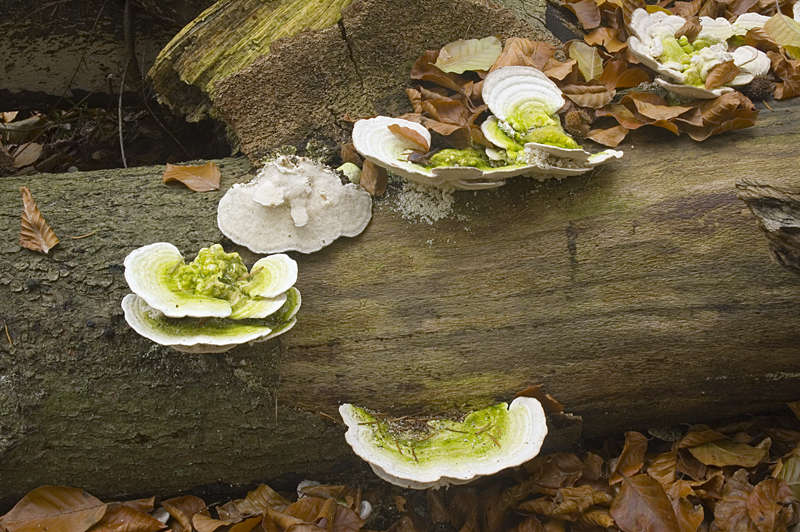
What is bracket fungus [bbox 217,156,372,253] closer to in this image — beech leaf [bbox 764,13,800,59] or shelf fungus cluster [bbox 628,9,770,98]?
shelf fungus cluster [bbox 628,9,770,98]

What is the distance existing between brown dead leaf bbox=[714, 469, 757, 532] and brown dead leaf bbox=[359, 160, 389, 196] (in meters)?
2.09

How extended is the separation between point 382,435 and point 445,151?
48.6 inches

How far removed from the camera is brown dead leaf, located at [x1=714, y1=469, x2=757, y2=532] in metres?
2.39

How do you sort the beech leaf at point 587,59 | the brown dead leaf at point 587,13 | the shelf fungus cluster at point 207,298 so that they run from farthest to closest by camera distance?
the brown dead leaf at point 587,13 < the beech leaf at point 587,59 < the shelf fungus cluster at point 207,298

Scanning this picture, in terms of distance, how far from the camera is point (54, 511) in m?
2.41

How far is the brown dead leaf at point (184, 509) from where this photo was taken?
2.56 metres

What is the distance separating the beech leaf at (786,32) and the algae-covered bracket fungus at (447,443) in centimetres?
234

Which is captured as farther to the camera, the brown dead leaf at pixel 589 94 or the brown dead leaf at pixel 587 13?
the brown dead leaf at pixel 587 13

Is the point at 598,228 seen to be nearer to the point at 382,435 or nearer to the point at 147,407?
the point at 382,435

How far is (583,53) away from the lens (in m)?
2.90

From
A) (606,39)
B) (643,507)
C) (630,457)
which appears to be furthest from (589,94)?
(643,507)

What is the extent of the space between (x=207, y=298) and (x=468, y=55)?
5.78 feet

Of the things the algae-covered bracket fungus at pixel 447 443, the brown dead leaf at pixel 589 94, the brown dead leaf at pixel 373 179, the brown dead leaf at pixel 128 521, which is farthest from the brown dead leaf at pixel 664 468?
the brown dead leaf at pixel 128 521

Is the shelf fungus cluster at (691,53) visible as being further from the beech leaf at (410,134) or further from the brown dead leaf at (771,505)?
the brown dead leaf at (771,505)
